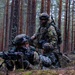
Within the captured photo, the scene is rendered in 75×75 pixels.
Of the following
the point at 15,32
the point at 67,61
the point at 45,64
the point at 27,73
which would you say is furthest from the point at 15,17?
the point at 27,73

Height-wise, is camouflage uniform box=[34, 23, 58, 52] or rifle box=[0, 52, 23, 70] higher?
camouflage uniform box=[34, 23, 58, 52]

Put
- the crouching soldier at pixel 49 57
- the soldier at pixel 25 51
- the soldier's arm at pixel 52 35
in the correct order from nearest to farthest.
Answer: the soldier at pixel 25 51 → the crouching soldier at pixel 49 57 → the soldier's arm at pixel 52 35

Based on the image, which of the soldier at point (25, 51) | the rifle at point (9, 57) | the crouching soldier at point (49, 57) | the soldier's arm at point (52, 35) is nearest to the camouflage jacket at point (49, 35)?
the soldier's arm at point (52, 35)

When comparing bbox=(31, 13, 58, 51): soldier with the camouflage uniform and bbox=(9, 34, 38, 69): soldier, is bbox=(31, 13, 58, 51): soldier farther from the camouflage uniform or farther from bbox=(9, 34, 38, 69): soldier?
bbox=(9, 34, 38, 69): soldier

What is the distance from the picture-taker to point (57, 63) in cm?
699

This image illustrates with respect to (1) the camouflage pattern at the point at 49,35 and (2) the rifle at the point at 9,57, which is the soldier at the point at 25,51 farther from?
(1) the camouflage pattern at the point at 49,35

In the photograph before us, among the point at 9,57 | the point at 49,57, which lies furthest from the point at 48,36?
the point at 9,57

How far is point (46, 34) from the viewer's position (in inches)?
282

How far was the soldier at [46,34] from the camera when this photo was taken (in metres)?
7.01

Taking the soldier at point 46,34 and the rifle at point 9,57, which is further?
the soldier at point 46,34

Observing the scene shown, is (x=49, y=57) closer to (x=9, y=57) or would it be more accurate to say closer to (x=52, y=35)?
(x=52, y=35)

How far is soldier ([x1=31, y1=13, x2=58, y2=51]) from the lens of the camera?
7.01m

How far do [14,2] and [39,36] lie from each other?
11.6 metres

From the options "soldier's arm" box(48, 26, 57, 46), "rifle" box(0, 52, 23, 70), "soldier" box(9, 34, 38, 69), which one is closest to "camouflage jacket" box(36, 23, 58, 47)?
"soldier's arm" box(48, 26, 57, 46)
